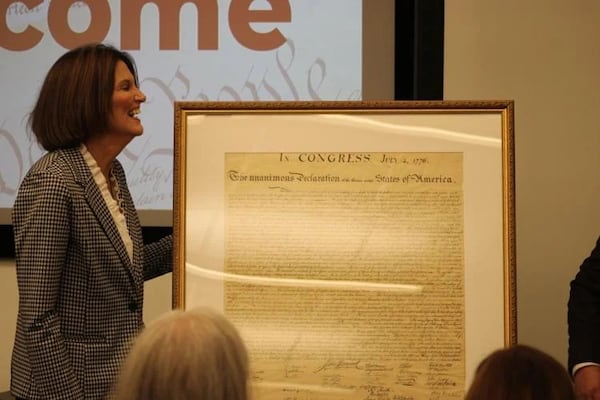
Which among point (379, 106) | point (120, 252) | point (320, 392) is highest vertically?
point (379, 106)

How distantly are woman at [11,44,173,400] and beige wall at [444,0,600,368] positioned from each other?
130 centimetres

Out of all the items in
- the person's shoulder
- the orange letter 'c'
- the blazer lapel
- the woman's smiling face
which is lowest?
the blazer lapel

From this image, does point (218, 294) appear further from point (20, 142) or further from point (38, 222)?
point (20, 142)

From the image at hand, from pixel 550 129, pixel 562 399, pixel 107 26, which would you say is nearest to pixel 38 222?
pixel 562 399

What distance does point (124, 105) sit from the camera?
6.84ft

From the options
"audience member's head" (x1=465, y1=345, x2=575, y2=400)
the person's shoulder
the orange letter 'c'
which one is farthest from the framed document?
the orange letter 'c'

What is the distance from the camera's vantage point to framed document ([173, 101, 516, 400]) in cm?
200

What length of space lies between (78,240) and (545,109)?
168cm

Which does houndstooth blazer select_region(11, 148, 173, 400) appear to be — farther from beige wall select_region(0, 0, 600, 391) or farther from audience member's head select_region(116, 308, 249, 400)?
beige wall select_region(0, 0, 600, 391)

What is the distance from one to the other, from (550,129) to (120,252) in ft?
5.23

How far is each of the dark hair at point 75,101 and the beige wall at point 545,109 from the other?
4.27 ft

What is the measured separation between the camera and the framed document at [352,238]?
200cm

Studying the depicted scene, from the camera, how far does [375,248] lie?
202 cm

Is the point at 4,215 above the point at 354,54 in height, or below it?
below
